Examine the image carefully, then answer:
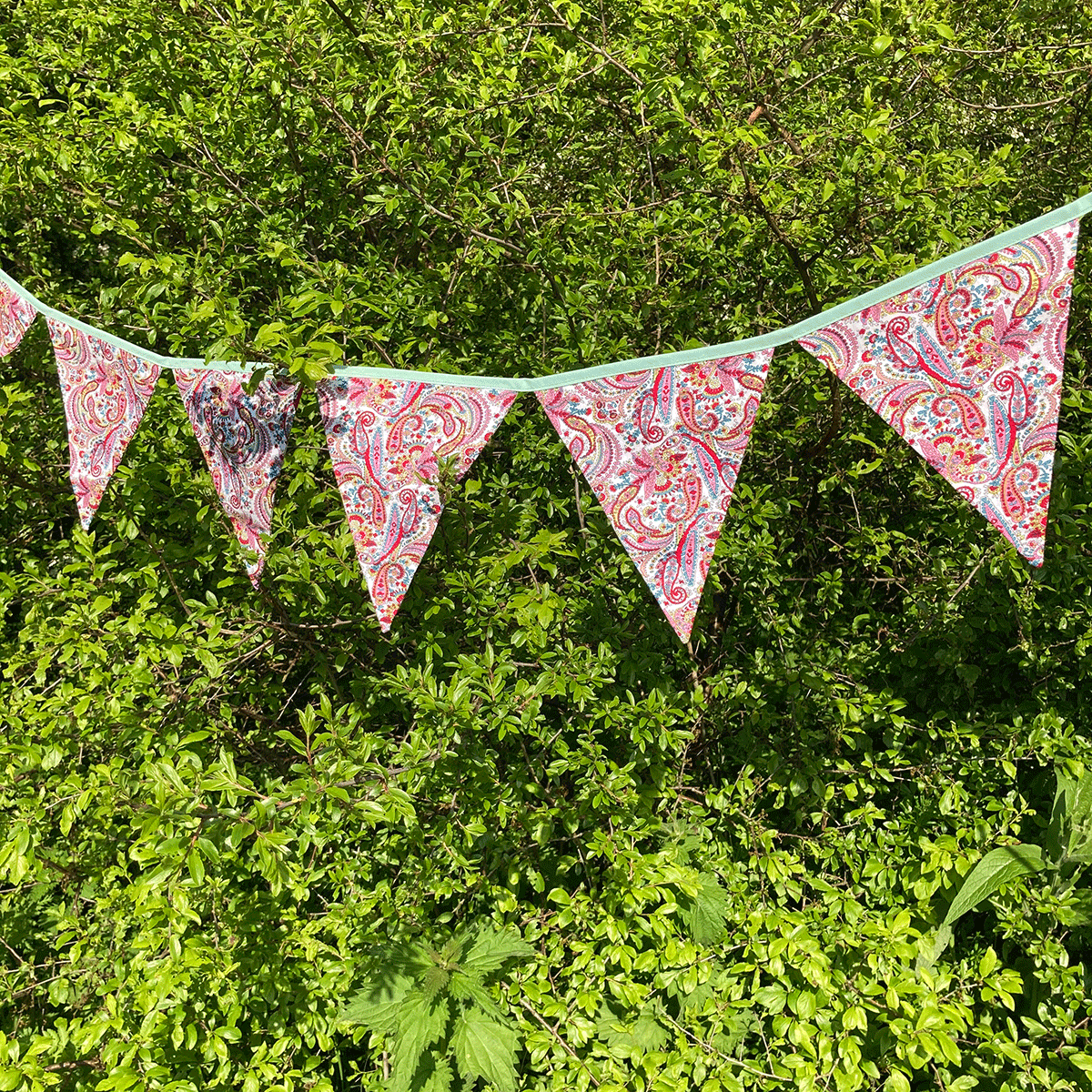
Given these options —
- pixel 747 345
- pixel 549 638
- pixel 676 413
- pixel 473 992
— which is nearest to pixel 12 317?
pixel 549 638

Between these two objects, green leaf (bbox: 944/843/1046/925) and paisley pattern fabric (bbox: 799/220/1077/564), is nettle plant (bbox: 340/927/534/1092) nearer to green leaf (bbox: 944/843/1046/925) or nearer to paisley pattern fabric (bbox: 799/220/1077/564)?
green leaf (bbox: 944/843/1046/925)

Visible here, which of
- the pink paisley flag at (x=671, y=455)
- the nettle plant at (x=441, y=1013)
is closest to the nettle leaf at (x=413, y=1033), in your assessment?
the nettle plant at (x=441, y=1013)

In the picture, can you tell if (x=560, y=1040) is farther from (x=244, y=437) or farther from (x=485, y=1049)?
(x=244, y=437)

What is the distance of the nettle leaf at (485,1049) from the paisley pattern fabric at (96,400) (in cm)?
165

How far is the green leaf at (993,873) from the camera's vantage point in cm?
206

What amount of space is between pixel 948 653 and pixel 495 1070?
4.85ft

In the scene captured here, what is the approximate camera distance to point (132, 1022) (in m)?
2.20

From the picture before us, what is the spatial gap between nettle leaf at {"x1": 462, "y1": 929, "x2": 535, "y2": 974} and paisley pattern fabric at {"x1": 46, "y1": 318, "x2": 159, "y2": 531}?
1543 mm

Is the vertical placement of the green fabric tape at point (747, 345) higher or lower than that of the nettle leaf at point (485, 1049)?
higher

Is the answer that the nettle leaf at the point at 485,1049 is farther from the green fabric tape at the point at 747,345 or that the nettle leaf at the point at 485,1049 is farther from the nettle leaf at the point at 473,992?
the green fabric tape at the point at 747,345

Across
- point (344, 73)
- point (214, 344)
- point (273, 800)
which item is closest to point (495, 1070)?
point (273, 800)

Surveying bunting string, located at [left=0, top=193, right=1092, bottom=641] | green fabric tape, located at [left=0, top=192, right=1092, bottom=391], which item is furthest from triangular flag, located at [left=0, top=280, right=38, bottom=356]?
green fabric tape, located at [left=0, top=192, right=1092, bottom=391]

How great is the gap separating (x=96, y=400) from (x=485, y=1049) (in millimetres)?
1934

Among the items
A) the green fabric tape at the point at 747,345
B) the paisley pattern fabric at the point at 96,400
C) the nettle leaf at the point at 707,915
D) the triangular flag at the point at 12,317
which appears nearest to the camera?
the green fabric tape at the point at 747,345
